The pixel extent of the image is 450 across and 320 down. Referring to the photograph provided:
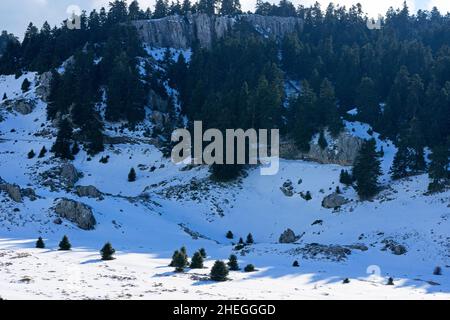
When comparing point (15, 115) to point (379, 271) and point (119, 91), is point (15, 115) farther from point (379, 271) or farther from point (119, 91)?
point (379, 271)

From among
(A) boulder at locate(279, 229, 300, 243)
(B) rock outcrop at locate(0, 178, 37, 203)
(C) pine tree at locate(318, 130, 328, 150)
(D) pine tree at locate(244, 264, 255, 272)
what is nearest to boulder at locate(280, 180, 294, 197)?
(C) pine tree at locate(318, 130, 328, 150)

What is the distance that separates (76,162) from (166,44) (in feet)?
166

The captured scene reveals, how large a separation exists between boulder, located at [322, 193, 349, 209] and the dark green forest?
145 inches

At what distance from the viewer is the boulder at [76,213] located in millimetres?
42406

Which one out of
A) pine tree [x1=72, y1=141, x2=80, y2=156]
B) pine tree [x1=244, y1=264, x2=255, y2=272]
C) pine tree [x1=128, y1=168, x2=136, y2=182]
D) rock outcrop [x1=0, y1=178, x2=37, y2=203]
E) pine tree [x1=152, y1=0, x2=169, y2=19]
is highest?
pine tree [x1=152, y1=0, x2=169, y2=19]

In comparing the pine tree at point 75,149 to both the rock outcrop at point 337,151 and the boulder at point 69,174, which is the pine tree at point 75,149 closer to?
the boulder at point 69,174

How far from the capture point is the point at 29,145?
76.9 m

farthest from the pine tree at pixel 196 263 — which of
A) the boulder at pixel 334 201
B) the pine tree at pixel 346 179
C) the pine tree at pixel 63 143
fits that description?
the pine tree at pixel 63 143

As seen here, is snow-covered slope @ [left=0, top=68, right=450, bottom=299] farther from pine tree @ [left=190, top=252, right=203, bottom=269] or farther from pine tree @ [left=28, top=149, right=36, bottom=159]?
pine tree @ [left=190, top=252, right=203, bottom=269]

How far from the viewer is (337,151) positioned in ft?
217

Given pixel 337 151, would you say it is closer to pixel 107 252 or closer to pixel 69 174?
pixel 69 174

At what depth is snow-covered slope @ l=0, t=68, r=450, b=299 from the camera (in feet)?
83.9

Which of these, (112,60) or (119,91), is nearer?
(119,91)
